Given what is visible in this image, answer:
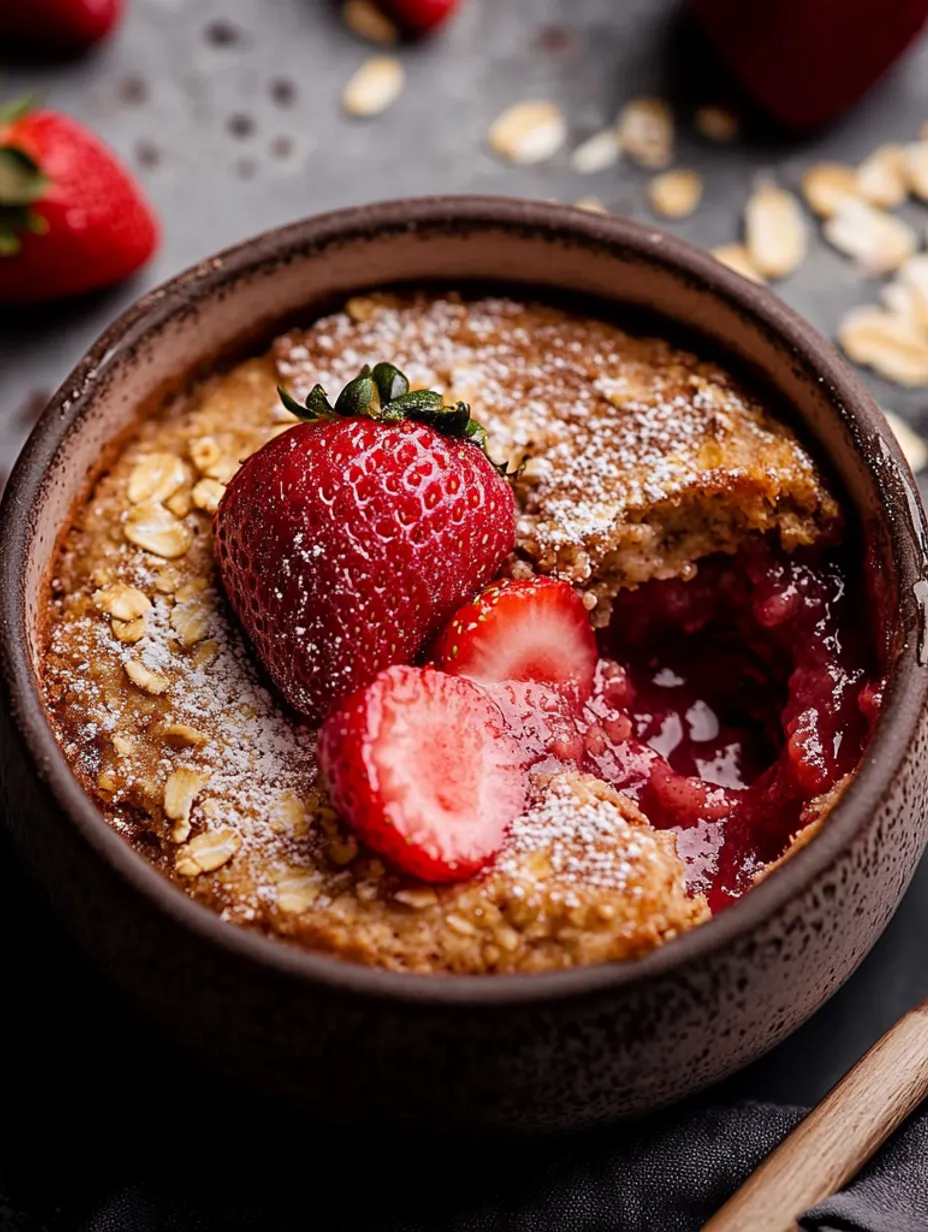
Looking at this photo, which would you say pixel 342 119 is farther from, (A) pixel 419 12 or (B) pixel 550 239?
(B) pixel 550 239

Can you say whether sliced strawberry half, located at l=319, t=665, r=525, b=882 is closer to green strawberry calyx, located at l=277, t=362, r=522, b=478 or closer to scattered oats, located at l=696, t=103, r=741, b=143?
green strawberry calyx, located at l=277, t=362, r=522, b=478

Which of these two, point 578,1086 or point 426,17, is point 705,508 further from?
point 426,17

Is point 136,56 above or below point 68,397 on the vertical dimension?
below

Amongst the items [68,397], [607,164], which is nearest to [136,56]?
[607,164]

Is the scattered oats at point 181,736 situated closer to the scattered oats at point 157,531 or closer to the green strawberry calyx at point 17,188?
the scattered oats at point 157,531

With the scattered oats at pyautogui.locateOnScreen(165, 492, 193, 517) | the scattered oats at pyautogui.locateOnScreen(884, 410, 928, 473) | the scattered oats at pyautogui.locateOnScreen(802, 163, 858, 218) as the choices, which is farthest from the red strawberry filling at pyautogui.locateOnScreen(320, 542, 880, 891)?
the scattered oats at pyautogui.locateOnScreen(802, 163, 858, 218)

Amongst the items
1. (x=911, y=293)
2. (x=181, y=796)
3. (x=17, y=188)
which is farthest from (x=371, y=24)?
(x=181, y=796)
